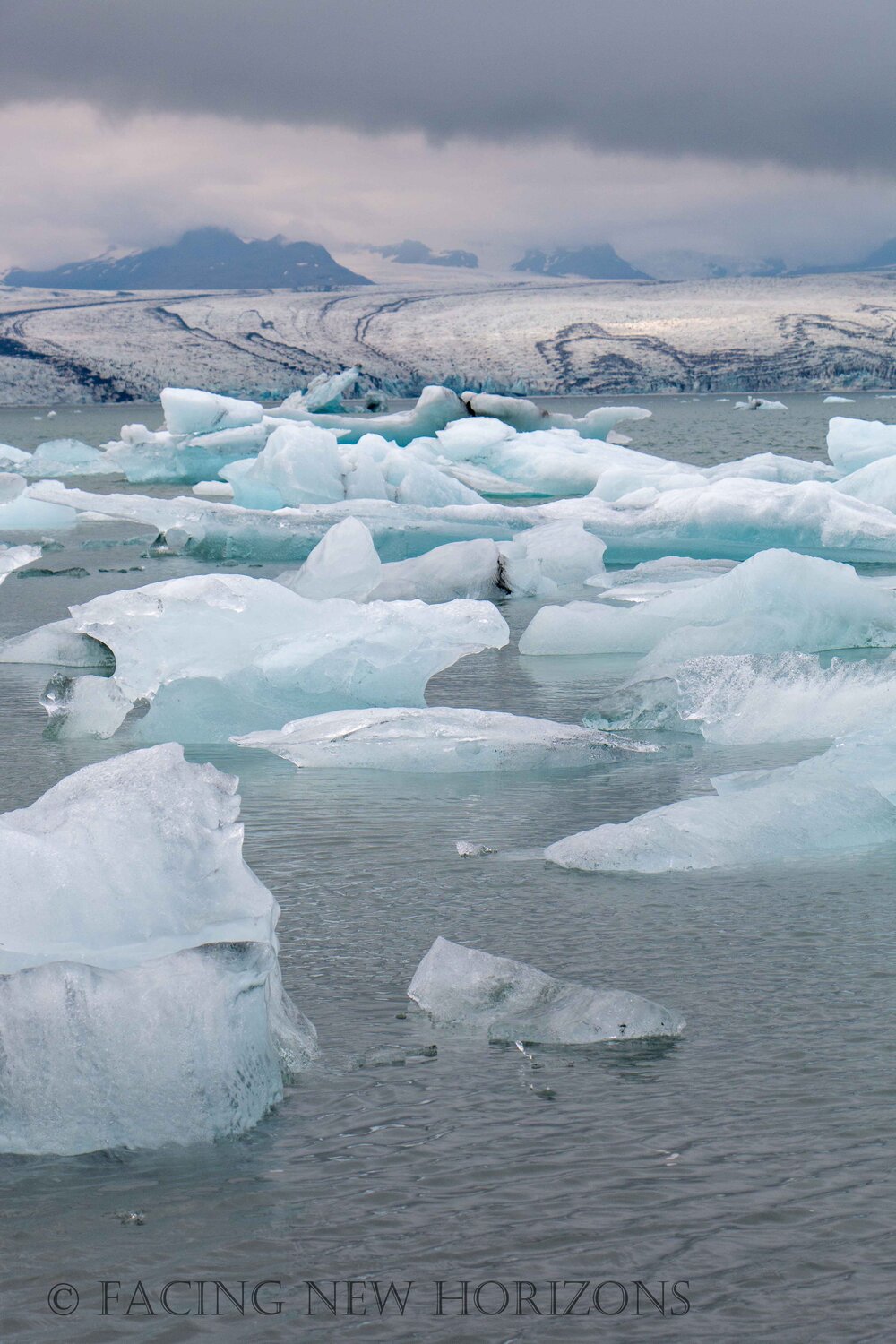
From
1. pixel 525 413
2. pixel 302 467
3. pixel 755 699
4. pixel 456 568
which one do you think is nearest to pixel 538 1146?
pixel 755 699

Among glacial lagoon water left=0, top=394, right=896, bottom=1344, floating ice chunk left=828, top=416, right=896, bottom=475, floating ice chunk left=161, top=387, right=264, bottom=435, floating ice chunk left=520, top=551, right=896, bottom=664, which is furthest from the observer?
floating ice chunk left=161, top=387, right=264, bottom=435

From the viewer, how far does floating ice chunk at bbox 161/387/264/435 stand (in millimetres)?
16766

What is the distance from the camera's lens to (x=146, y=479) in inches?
690

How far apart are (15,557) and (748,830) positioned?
6.83 m

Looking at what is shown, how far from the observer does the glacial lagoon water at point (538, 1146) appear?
1.54 m

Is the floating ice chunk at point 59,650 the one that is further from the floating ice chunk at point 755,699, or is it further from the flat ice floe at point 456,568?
the floating ice chunk at point 755,699

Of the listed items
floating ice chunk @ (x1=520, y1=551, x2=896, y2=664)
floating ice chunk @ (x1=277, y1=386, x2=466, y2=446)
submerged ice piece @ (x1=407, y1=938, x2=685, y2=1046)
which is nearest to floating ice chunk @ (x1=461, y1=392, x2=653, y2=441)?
floating ice chunk @ (x1=277, y1=386, x2=466, y2=446)

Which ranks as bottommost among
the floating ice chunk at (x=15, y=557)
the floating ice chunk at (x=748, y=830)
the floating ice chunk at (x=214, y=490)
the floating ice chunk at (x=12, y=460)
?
the floating ice chunk at (x=214, y=490)

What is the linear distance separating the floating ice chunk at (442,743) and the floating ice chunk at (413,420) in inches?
518

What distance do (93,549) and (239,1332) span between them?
30.9 ft

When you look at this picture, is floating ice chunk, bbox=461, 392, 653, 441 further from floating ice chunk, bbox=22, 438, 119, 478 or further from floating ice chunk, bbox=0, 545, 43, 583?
floating ice chunk, bbox=0, 545, 43, 583

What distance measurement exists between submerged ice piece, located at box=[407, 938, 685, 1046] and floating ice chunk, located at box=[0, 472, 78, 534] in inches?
407

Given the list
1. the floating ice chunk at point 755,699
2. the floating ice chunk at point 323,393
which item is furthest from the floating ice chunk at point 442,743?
the floating ice chunk at point 323,393

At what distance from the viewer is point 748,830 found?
122 inches
